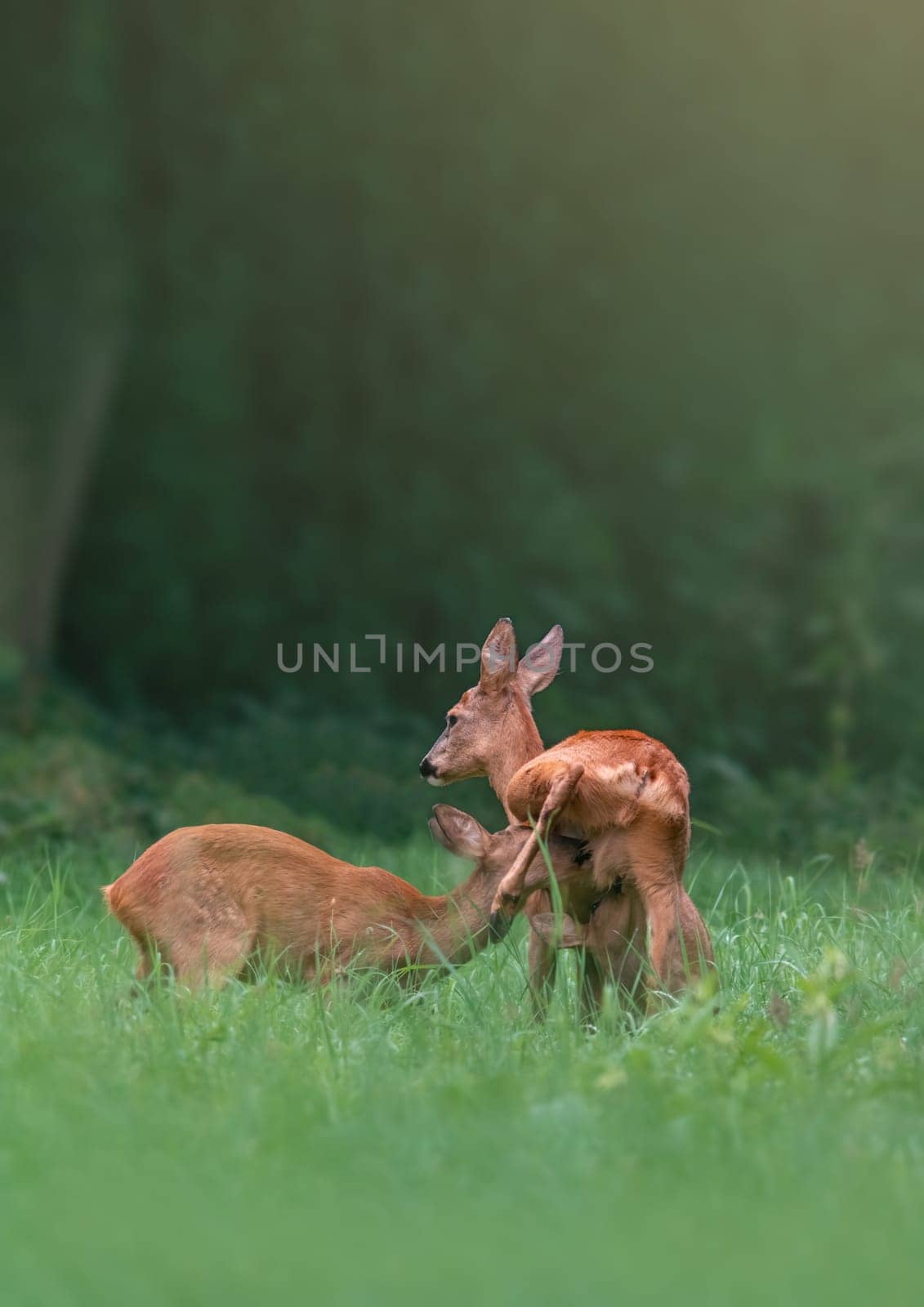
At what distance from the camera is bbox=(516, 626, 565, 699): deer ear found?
226 inches

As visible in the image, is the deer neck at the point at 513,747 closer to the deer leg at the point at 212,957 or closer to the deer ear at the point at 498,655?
the deer ear at the point at 498,655

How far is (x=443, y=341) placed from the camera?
12570 millimetres

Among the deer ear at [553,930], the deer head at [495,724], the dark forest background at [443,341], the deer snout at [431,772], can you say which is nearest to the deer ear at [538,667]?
the deer head at [495,724]

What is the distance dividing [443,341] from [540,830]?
27.5 ft

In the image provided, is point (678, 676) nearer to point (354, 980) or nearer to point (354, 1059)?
point (354, 980)

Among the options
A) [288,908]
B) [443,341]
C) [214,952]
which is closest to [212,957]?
[214,952]

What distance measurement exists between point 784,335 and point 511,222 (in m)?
1.94

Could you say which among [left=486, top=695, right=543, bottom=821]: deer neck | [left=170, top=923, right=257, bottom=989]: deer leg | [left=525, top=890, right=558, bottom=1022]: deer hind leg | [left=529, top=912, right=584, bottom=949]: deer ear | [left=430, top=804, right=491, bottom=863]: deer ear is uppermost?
[left=486, top=695, right=543, bottom=821]: deer neck

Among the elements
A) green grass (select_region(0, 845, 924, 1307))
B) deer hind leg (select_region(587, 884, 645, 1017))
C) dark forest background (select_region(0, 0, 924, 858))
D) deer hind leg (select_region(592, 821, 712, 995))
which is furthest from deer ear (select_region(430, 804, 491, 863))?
dark forest background (select_region(0, 0, 924, 858))

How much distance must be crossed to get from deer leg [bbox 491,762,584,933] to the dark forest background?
660 centimetres

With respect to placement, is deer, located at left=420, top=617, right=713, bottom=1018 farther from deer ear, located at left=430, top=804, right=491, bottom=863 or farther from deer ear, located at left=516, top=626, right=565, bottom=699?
deer ear, located at left=516, top=626, right=565, bottom=699

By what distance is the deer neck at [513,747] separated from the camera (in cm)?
559

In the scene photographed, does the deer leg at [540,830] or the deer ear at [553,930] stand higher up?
the deer leg at [540,830]

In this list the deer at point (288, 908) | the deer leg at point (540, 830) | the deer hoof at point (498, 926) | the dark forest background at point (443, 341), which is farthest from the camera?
the dark forest background at point (443, 341)
